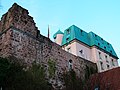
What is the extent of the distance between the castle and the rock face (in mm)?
6004

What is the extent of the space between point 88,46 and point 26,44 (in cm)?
1312

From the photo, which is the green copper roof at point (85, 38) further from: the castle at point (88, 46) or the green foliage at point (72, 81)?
the green foliage at point (72, 81)

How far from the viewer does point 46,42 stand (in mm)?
19844

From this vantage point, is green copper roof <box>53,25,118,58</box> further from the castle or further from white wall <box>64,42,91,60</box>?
white wall <box>64,42,91,60</box>

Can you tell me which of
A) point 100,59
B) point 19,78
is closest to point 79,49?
point 100,59

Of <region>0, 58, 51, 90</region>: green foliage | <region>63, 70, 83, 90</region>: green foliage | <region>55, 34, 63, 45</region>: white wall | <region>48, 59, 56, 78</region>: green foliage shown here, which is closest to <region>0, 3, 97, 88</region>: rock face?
<region>48, 59, 56, 78</region>: green foliage

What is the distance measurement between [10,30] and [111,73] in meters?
11.2

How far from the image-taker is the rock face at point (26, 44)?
54.2 ft

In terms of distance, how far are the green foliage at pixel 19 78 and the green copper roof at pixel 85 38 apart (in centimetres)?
1181

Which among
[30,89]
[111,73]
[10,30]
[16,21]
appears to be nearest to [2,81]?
[30,89]

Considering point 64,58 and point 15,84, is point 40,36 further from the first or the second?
point 15,84

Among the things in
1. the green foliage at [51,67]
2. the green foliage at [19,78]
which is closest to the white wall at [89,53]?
the green foliage at [51,67]

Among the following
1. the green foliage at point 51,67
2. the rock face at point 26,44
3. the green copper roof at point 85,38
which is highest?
the green copper roof at point 85,38

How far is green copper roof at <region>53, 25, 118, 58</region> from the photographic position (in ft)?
91.5
